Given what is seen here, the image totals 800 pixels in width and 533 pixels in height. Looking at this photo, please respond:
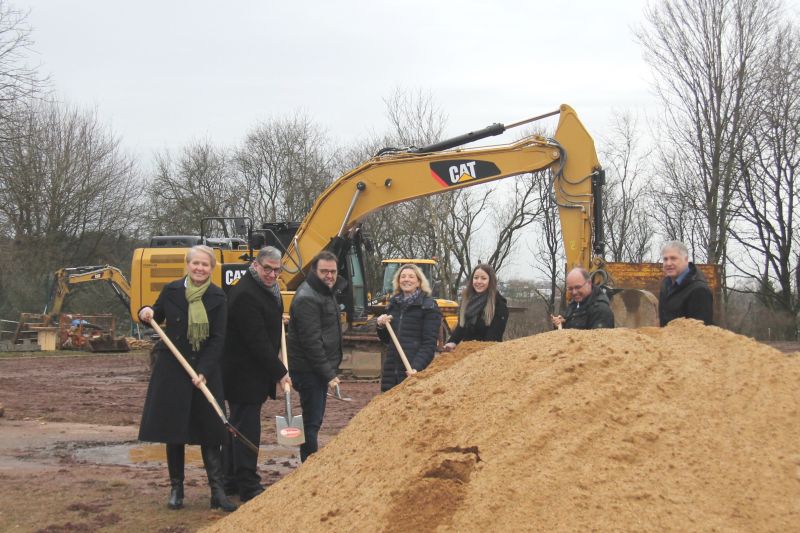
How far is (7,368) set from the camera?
873 inches

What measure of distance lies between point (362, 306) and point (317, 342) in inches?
431

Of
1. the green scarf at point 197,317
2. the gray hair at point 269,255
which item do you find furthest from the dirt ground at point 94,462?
the gray hair at point 269,255

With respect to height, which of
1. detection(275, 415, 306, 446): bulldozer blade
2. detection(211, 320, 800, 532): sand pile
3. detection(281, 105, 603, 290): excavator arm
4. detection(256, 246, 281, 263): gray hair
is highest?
detection(281, 105, 603, 290): excavator arm

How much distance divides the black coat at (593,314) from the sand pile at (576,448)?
1287 millimetres

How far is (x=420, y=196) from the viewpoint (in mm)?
14273

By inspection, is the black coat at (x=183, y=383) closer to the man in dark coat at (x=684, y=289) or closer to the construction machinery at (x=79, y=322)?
the man in dark coat at (x=684, y=289)

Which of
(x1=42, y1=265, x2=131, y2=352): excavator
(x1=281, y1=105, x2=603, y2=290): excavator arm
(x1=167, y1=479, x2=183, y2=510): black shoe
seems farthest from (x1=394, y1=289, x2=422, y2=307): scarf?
(x1=42, y1=265, x2=131, y2=352): excavator

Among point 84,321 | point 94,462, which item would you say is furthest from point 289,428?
point 84,321

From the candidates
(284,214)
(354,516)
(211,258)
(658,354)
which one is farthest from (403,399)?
(284,214)

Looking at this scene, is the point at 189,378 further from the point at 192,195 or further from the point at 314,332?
the point at 192,195

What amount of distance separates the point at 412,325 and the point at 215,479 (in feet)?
6.00

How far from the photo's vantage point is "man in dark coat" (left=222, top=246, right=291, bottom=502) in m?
6.30

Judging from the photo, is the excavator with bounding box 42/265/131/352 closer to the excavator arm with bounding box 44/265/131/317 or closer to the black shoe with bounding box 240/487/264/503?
the excavator arm with bounding box 44/265/131/317

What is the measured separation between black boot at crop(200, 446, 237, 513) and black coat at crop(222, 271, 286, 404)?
0.43 m
